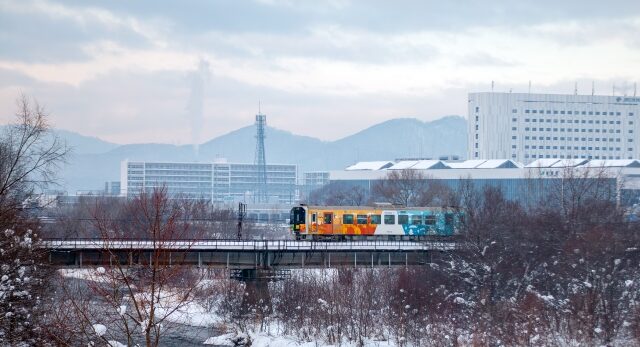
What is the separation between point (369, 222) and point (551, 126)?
4456 inches

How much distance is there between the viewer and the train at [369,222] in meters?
57.8

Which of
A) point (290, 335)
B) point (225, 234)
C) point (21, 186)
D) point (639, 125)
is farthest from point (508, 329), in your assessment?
point (639, 125)

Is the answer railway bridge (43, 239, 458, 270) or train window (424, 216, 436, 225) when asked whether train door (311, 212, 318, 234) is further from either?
train window (424, 216, 436, 225)

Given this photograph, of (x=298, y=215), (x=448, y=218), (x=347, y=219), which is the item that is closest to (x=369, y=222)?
(x=347, y=219)

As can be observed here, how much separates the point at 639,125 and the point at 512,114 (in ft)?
83.4

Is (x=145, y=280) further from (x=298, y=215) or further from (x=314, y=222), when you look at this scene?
(x=298, y=215)

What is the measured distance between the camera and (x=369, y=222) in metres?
59.0

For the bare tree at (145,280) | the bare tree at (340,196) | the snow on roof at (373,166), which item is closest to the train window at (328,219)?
the bare tree at (145,280)

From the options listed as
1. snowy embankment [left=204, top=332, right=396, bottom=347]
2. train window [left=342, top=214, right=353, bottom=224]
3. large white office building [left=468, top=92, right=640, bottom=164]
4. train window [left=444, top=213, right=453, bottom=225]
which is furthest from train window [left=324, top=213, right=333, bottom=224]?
large white office building [left=468, top=92, right=640, bottom=164]

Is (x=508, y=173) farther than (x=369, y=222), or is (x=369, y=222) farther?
(x=508, y=173)

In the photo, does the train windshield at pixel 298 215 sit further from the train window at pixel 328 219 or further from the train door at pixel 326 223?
the train window at pixel 328 219

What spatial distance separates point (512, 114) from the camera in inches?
6378

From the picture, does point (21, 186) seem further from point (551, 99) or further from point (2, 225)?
point (551, 99)

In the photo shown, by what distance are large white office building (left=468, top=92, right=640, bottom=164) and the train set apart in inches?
4083
